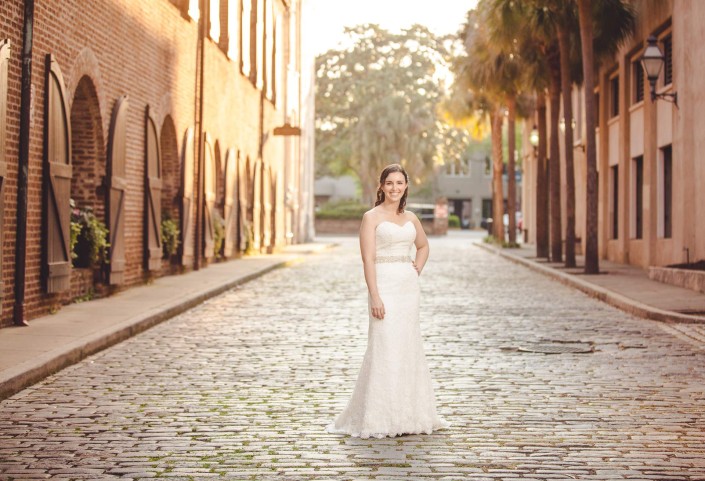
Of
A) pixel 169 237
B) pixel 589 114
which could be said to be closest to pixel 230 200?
pixel 169 237

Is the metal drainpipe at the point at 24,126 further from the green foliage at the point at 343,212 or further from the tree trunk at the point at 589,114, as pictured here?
the green foliage at the point at 343,212

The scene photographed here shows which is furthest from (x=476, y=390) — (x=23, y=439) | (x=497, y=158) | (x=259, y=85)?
(x=497, y=158)

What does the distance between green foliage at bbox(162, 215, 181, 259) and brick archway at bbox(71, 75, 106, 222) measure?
15.8ft

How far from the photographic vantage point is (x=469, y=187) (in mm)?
104750

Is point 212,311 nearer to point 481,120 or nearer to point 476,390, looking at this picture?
point 476,390

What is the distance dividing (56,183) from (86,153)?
113 inches

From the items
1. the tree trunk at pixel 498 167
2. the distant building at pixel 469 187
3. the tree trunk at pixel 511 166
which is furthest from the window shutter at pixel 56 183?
the distant building at pixel 469 187

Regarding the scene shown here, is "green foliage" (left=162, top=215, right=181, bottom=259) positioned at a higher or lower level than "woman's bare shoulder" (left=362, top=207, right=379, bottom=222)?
lower

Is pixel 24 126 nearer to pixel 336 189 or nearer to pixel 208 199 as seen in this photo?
pixel 208 199

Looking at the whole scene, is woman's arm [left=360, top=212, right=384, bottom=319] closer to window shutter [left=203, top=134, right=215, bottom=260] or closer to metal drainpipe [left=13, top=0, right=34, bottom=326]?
metal drainpipe [left=13, top=0, right=34, bottom=326]

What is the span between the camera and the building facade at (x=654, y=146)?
21.9 metres

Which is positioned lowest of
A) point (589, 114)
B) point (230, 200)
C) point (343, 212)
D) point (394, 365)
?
point (394, 365)

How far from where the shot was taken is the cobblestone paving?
6.40 m

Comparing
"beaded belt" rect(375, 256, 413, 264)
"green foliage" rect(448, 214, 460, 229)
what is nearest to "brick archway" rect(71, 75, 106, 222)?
"beaded belt" rect(375, 256, 413, 264)
